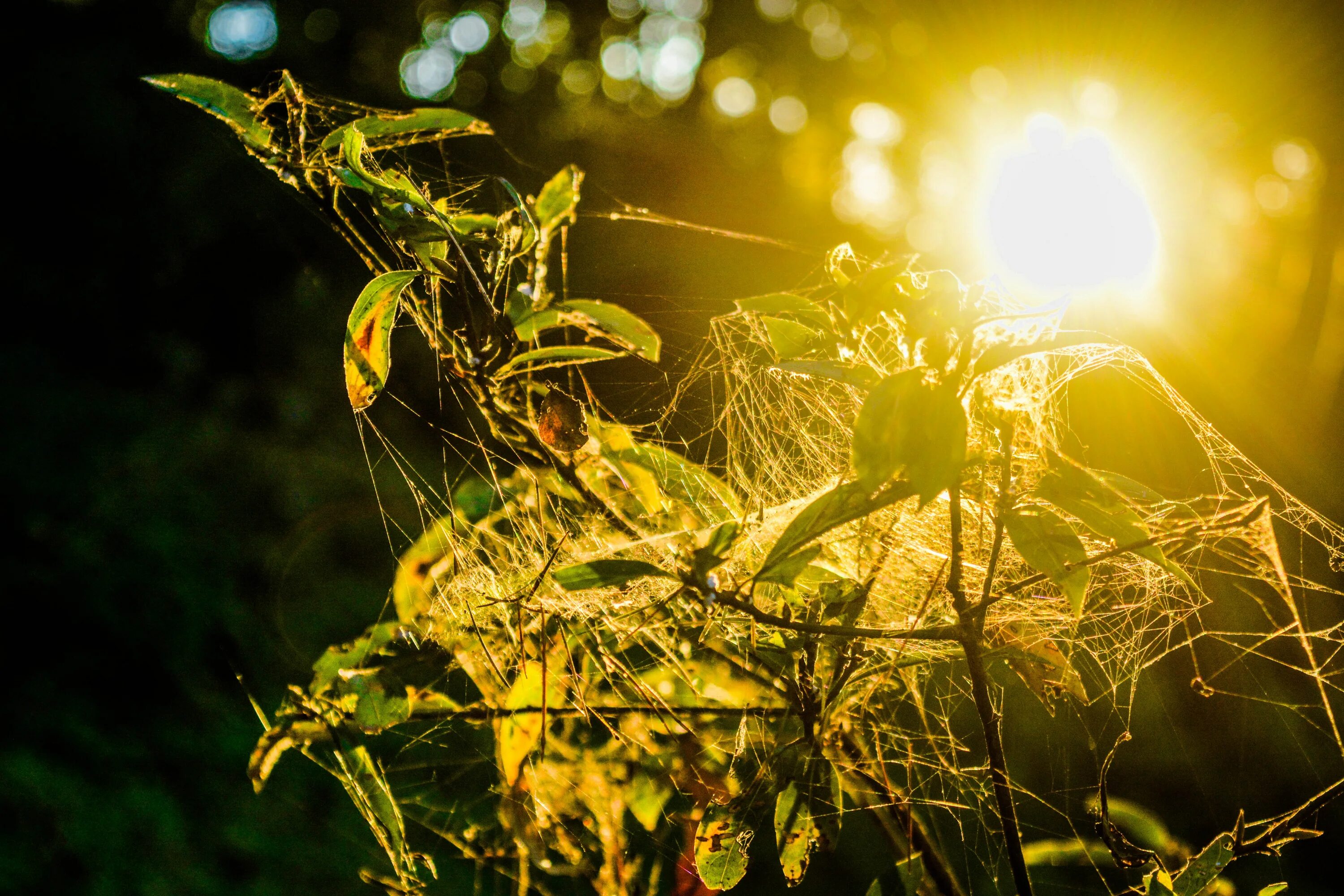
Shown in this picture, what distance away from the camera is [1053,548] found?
0.45 m

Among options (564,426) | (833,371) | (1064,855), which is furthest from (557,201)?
(1064,855)

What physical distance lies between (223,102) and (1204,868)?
1051 mm

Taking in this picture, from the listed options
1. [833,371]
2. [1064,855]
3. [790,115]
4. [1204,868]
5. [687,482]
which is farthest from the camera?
[790,115]

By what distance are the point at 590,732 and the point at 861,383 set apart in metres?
0.57

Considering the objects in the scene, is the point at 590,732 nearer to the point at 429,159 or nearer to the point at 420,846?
the point at 420,846

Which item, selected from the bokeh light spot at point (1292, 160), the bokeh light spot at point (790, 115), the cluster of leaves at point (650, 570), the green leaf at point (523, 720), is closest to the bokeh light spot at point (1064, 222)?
the cluster of leaves at point (650, 570)

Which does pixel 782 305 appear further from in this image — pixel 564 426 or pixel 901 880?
pixel 901 880

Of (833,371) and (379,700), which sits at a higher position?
(833,371)

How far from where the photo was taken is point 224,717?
1.98 metres

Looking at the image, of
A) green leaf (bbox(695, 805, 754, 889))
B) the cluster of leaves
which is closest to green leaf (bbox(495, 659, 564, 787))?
the cluster of leaves

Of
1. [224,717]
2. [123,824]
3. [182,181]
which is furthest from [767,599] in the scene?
[182,181]

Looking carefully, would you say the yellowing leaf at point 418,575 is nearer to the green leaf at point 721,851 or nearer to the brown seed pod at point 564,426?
the brown seed pod at point 564,426

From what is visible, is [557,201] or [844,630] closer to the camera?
[844,630]

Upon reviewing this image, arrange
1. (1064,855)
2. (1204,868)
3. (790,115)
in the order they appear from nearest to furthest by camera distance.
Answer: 1. (1204,868)
2. (1064,855)
3. (790,115)
